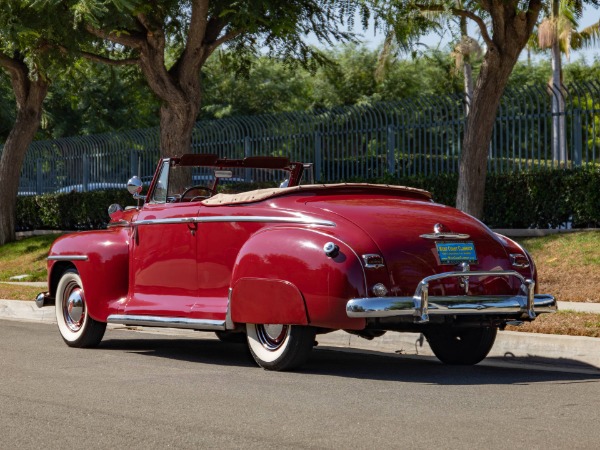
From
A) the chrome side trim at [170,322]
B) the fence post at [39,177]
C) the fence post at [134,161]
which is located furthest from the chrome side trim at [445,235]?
the fence post at [39,177]

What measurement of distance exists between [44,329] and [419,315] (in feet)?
20.4

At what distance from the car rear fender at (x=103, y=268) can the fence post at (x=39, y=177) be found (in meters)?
21.0

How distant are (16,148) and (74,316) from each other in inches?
671

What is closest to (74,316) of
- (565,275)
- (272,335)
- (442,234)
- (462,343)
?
(272,335)

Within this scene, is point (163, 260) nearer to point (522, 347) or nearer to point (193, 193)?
point (193, 193)

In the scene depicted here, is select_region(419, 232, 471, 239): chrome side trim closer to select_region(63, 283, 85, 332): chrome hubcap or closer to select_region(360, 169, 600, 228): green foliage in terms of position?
select_region(63, 283, 85, 332): chrome hubcap

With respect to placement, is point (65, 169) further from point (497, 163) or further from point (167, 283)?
point (167, 283)

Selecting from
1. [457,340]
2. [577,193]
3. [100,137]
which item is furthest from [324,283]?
[100,137]

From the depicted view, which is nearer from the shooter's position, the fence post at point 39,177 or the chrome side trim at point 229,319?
the chrome side trim at point 229,319

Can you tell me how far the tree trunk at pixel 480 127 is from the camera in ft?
53.7

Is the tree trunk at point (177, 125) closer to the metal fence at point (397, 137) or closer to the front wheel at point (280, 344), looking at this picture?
the metal fence at point (397, 137)

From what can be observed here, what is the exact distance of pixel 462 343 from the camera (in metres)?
9.55

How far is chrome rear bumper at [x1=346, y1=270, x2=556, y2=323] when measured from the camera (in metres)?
7.98

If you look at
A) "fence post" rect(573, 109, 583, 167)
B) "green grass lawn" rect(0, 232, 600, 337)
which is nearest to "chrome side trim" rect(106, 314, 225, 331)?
"green grass lawn" rect(0, 232, 600, 337)
